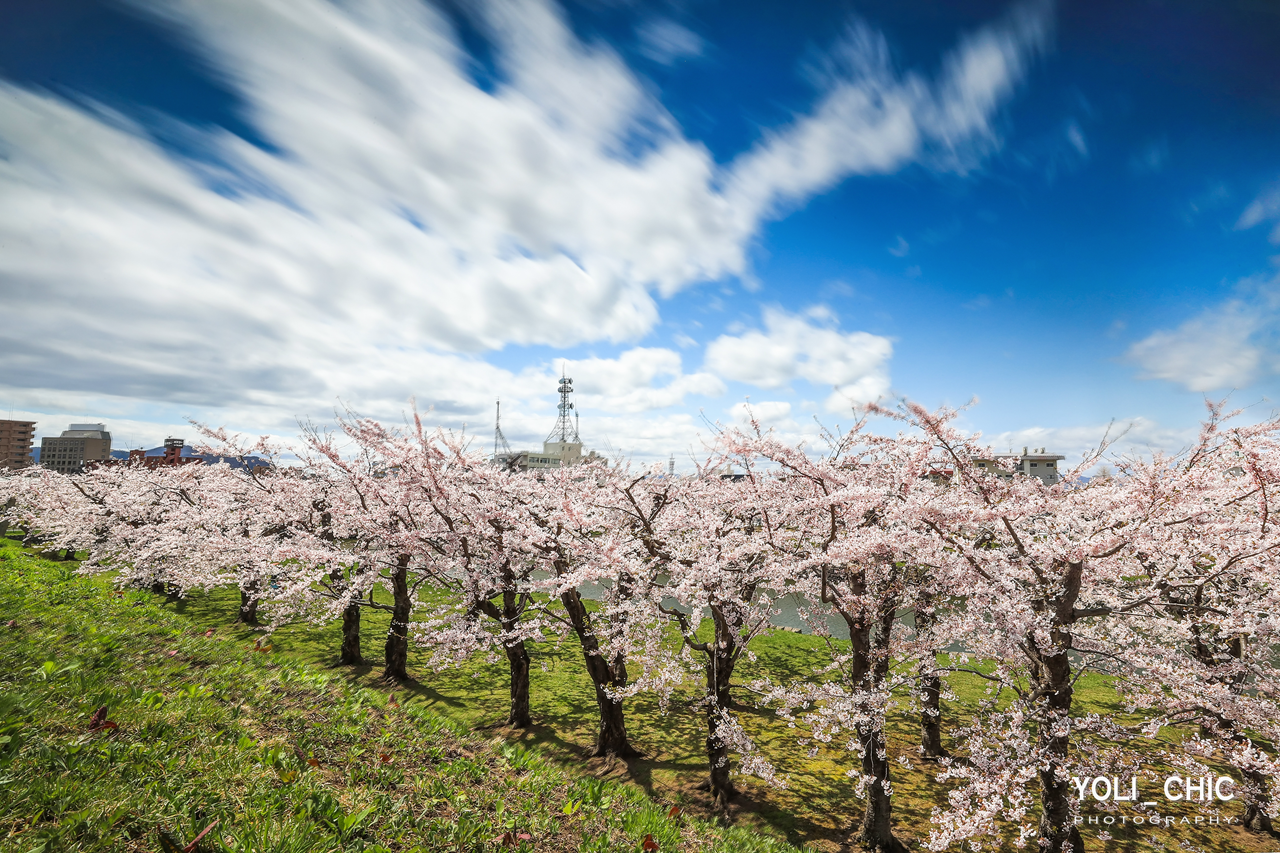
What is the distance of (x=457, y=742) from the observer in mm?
6539

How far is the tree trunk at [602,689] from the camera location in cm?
1138

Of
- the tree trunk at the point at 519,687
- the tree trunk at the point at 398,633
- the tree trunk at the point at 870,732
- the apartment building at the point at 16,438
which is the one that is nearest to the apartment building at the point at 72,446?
the apartment building at the point at 16,438

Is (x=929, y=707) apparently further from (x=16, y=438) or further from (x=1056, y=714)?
(x=16, y=438)

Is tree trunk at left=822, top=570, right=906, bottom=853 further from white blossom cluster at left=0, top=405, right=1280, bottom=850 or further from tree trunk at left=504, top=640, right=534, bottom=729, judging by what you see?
tree trunk at left=504, top=640, right=534, bottom=729

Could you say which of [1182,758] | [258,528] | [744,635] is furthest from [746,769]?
[258,528]

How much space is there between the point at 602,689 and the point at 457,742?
18.9ft

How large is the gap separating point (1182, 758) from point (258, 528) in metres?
23.5

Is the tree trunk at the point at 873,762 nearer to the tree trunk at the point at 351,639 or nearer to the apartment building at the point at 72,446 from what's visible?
the tree trunk at the point at 351,639

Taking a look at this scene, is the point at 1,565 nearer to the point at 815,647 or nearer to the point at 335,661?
the point at 335,661

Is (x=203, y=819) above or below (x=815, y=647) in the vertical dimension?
above

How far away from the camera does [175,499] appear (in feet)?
80.8

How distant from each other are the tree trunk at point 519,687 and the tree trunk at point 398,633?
A: 3979 millimetres

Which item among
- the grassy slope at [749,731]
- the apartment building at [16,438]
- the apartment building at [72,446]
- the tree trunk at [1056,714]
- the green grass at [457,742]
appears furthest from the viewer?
the apartment building at [72,446]


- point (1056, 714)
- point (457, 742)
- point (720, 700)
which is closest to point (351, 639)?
point (457, 742)
